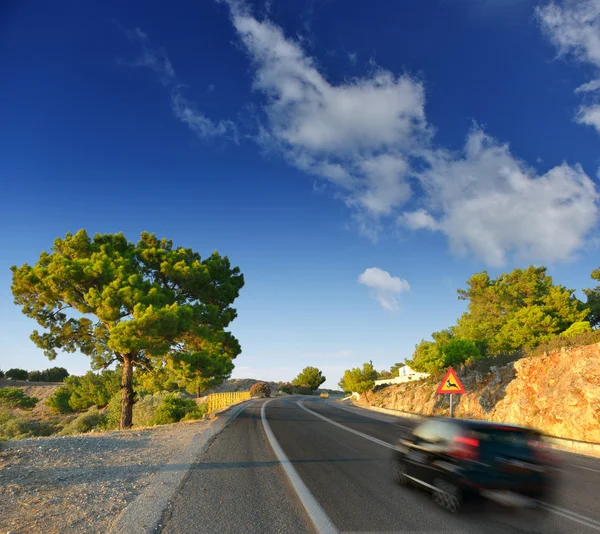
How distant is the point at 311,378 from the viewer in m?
92.5

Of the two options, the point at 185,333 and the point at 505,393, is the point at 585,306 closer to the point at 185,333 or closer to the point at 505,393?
the point at 505,393

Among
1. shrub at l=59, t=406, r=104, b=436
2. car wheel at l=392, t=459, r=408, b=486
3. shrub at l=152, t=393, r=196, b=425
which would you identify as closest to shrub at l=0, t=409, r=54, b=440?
shrub at l=59, t=406, r=104, b=436

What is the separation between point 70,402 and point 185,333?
97.4 feet

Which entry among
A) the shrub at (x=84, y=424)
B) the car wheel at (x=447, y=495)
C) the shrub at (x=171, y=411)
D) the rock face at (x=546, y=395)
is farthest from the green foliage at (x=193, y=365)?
the car wheel at (x=447, y=495)

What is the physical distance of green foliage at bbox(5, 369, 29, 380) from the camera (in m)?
80.7

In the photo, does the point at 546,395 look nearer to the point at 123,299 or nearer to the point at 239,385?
the point at 123,299

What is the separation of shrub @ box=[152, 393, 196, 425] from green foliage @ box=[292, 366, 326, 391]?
245 feet

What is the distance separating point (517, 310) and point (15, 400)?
5579cm

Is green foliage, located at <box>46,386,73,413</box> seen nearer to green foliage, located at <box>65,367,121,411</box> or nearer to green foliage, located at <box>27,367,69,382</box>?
green foliage, located at <box>65,367,121,411</box>

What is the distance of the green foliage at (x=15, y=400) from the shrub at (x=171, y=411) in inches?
1408

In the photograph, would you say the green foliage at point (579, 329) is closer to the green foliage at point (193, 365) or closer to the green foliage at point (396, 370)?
the green foliage at point (193, 365)

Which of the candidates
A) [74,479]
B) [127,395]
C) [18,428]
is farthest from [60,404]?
[74,479]

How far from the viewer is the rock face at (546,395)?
14828mm

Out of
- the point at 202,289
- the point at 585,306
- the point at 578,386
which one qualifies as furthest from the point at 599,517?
the point at 585,306
